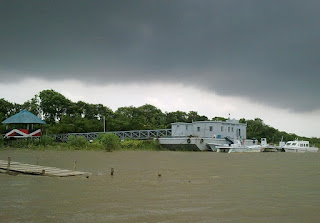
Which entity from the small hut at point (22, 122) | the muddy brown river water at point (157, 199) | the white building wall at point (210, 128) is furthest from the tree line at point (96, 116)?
the muddy brown river water at point (157, 199)

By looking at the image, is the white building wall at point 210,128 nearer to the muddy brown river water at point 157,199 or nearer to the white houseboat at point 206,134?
the white houseboat at point 206,134

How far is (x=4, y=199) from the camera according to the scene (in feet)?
30.3

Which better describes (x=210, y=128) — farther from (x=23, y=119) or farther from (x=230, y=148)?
(x=23, y=119)

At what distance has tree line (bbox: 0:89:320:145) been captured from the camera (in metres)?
63.1

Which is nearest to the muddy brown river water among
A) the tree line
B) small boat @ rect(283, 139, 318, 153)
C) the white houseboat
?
the white houseboat

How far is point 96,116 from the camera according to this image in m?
73.4

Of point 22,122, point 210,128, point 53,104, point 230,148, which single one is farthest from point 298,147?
point 53,104

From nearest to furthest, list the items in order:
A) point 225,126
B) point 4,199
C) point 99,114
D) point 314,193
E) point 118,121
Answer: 1. point 4,199
2. point 314,193
3. point 225,126
4. point 118,121
5. point 99,114

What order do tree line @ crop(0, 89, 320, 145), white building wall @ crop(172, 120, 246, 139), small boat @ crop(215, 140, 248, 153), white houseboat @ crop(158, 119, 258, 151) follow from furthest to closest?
tree line @ crop(0, 89, 320, 145), white building wall @ crop(172, 120, 246, 139), white houseboat @ crop(158, 119, 258, 151), small boat @ crop(215, 140, 248, 153)

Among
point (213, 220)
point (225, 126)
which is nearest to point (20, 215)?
point (213, 220)

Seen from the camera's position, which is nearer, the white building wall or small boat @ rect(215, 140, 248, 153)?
small boat @ rect(215, 140, 248, 153)

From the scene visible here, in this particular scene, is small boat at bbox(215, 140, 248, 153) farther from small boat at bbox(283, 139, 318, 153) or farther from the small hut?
the small hut

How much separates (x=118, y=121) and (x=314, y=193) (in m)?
55.2

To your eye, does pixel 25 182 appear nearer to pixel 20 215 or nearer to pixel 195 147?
pixel 20 215
